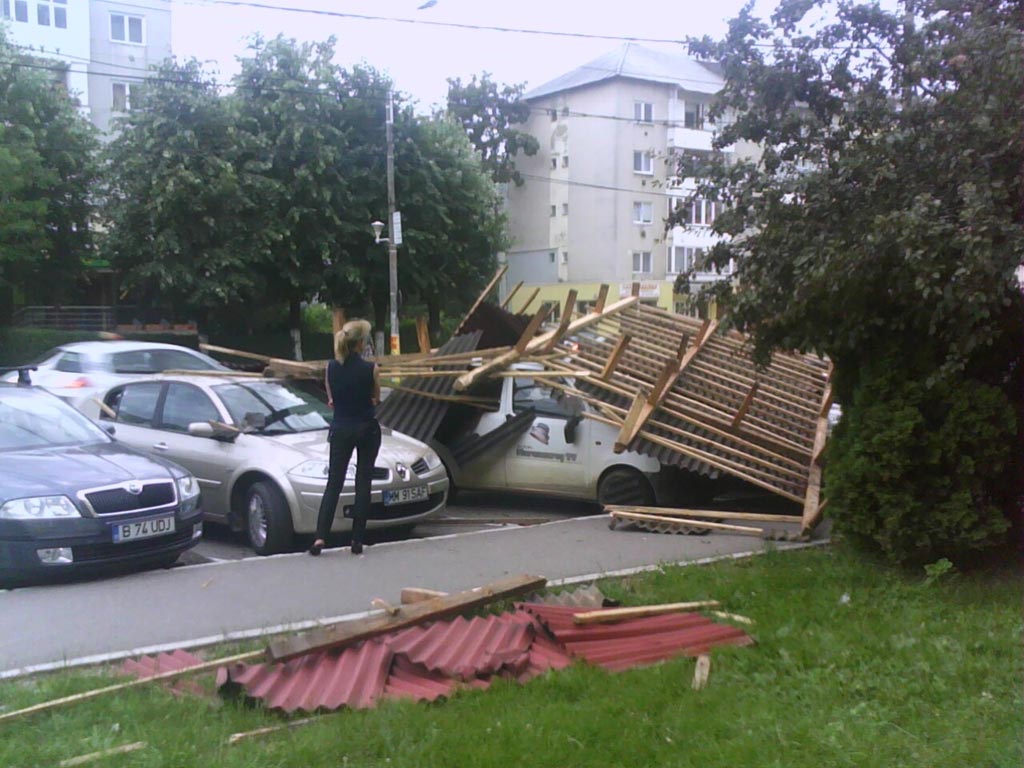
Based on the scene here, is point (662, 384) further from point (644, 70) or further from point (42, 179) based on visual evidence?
point (42, 179)

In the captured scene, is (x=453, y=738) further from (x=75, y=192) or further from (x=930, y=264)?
(x=75, y=192)

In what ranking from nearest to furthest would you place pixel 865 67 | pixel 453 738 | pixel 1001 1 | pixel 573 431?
pixel 453 738, pixel 1001 1, pixel 865 67, pixel 573 431

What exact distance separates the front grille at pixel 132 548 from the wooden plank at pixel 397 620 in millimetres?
2199

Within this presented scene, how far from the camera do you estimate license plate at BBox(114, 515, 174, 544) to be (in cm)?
753

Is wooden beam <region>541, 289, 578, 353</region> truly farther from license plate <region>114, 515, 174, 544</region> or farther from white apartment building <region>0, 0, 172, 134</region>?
white apartment building <region>0, 0, 172, 134</region>

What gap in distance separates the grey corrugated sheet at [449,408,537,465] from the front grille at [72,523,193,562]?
3.84 meters

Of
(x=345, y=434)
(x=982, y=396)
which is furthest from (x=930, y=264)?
(x=345, y=434)

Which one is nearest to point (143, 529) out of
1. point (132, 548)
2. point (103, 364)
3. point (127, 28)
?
point (132, 548)

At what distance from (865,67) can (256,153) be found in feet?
86.8

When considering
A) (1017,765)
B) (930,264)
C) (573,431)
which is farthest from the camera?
(573,431)

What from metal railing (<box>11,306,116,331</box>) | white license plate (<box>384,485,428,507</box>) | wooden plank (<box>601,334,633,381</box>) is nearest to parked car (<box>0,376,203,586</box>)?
white license plate (<box>384,485,428,507</box>)

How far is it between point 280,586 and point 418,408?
175 inches

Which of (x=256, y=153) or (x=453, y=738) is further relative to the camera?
(x=256, y=153)

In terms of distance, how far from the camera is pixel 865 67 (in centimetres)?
768
